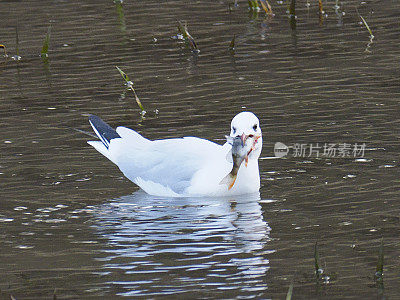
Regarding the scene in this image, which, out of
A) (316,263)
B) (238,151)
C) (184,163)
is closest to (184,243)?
(238,151)

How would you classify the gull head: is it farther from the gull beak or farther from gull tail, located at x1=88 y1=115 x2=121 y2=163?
gull tail, located at x1=88 y1=115 x2=121 y2=163

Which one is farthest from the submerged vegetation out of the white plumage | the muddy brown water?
the white plumage

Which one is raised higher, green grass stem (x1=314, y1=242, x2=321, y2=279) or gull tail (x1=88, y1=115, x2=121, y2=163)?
gull tail (x1=88, y1=115, x2=121, y2=163)

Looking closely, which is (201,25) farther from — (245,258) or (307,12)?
(245,258)

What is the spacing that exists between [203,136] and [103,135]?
104 cm

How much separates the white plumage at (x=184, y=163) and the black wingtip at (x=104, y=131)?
0.09 meters

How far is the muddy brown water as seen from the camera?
20.5ft

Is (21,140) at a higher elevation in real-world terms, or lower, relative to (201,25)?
lower

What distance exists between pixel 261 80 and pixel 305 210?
406 centimetres

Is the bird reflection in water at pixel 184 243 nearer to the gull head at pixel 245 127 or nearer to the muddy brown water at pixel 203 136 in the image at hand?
the muddy brown water at pixel 203 136

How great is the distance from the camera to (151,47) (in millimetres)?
13195

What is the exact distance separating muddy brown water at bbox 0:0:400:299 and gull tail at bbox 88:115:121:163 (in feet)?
0.67

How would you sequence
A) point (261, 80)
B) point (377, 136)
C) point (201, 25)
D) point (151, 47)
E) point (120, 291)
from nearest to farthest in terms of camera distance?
point (120, 291)
point (377, 136)
point (261, 80)
point (151, 47)
point (201, 25)

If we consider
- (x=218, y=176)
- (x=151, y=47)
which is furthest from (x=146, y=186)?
(x=151, y=47)
